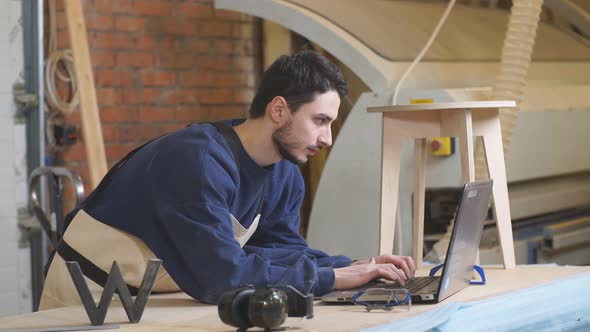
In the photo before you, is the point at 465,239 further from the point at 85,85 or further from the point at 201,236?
the point at 85,85

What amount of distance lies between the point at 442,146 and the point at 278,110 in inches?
64.1

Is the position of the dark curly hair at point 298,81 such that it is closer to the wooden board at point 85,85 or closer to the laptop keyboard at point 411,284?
the laptop keyboard at point 411,284

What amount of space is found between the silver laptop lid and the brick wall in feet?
7.48

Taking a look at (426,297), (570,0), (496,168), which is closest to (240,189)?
(426,297)

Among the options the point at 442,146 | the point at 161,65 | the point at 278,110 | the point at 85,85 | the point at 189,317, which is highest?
the point at 161,65

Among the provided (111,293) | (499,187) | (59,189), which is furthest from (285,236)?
(59,189)

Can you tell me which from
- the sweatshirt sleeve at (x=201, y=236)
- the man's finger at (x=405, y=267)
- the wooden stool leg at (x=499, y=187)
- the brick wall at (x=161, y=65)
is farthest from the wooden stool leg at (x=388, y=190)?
the brick wall at (x=161, y=65)

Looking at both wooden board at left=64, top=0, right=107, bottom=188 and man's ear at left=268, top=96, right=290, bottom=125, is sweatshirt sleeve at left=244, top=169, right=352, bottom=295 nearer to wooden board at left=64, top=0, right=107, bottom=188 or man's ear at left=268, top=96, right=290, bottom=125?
man's ear at left=268, top=96, right=290, bottom=125

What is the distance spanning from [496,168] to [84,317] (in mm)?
1390

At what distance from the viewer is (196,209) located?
2137 millimetres

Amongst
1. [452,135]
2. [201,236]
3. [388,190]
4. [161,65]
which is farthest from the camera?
[161,65]

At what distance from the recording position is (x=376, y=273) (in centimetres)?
229

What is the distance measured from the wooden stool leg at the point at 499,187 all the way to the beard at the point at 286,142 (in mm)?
740

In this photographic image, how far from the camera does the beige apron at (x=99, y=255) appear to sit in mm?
2260
